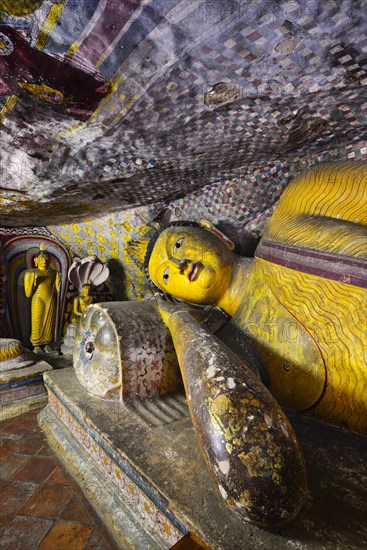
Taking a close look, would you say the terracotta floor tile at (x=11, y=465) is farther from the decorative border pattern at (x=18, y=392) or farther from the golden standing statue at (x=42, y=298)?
the golden standing statue at (x=42, y=298)

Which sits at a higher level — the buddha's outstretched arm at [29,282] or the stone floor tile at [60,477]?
the buddha's outstretched arm at [29,282]

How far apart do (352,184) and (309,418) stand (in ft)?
4.47

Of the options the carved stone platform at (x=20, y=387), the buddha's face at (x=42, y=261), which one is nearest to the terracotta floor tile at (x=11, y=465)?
the carved stone platform at (x=20, y=387)

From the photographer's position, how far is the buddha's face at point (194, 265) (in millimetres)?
2348

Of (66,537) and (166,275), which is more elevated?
(166,275)

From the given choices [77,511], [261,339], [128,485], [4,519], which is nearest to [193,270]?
[261,339]

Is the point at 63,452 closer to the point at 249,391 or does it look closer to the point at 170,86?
Answer: the point at 249,391

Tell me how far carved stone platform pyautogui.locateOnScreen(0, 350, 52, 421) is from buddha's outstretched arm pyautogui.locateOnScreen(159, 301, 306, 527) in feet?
7.53

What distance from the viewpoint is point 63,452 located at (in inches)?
91.1

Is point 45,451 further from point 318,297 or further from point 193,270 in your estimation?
point 318,297

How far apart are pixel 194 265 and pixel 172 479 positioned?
133cm

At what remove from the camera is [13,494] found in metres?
1.97

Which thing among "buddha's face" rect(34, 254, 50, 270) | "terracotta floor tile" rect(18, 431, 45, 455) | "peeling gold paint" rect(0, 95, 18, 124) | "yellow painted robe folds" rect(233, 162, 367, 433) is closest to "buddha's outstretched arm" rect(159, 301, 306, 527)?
"yellow painted robe folds" rect(233, 162, 367, 433)

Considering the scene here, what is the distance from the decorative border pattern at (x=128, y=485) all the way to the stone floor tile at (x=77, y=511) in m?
0.22
